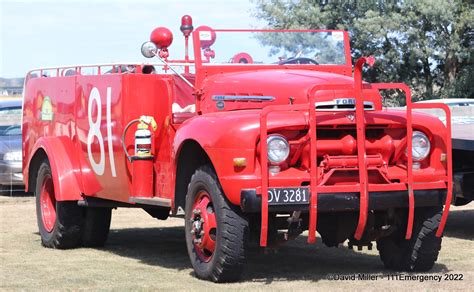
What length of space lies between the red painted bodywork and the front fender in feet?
0.04

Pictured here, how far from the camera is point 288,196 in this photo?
26.1ft

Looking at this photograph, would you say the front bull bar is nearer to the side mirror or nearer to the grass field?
the grass field

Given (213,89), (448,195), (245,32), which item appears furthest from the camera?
(245,32)

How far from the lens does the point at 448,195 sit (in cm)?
854

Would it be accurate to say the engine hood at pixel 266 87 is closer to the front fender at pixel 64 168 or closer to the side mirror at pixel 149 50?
the side mirror at pixel 149 50

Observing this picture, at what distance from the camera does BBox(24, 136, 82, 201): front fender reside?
10.9 m

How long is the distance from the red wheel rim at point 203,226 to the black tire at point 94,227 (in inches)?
114

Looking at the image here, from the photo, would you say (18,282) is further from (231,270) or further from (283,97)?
(283,97)

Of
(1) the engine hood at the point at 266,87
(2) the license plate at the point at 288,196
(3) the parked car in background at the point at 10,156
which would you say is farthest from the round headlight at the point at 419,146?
(3) the parked car in background at the point at 10,156

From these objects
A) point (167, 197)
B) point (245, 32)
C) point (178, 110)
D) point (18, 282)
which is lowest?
point (18, 282)

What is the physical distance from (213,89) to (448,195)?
2.19 meters

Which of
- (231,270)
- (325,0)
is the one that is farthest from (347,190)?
(325,0)

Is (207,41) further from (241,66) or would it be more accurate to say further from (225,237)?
(225,237)

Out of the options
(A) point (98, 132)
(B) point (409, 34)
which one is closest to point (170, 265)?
(A) point (98, 132)
